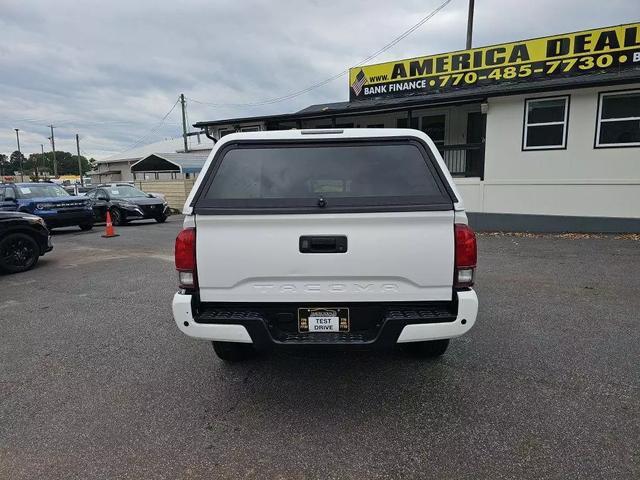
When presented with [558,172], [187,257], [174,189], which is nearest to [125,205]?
[174,189]

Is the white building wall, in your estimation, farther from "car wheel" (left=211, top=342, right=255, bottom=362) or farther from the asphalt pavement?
"car wheel" (left=211, top=342, right=255, bottom=362)

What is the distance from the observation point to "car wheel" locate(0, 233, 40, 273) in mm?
7820

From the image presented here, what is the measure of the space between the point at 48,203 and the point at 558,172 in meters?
15.0

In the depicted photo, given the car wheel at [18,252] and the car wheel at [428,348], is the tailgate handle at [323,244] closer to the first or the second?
Result: the car wheel at [428,348]

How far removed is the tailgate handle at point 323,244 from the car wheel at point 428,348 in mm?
1407

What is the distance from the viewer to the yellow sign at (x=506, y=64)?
40.1 feet

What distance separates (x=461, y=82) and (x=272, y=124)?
722 cm

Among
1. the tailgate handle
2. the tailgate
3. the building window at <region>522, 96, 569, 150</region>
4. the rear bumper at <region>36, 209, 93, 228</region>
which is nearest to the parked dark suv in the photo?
the rear bumper at <region>36, 209, 93, 228</region>

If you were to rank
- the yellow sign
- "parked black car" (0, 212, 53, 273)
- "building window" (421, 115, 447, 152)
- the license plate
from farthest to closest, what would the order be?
1. "building window" (421, 115, 447, 152)
2. the yellow sign
3. "parked black car" (0, 212, 53, 273)
4. the license plate

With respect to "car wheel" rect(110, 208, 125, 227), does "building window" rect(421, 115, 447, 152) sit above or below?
above

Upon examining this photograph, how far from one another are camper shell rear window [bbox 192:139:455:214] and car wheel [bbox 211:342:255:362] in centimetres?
135

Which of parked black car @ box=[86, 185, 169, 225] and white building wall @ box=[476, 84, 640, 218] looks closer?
white building wall @ box=[476, 84, 640, 218]

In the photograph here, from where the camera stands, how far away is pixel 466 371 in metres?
3.58

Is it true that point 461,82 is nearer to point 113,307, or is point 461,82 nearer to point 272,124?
point 272,124
